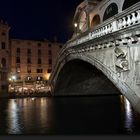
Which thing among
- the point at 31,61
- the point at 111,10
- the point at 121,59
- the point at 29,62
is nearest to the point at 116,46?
the point at 121,59

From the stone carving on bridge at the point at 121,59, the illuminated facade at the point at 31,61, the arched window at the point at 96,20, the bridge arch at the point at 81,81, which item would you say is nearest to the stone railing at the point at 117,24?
the stone carving on bridge at the point at 121,59

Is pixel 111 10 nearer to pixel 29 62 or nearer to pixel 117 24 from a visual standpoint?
pixel 117 24

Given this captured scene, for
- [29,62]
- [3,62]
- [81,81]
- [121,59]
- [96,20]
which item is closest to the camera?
[121,59]

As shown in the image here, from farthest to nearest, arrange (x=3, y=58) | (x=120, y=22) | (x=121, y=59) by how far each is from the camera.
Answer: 1. (x=3, y=58)
2. (x=120, y=22)
3. (x=121, y=59)

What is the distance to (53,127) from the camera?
1418 centimetres

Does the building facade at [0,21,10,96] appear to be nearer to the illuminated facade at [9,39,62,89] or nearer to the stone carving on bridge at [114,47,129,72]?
the illuminated facade at [9,39,62,89]

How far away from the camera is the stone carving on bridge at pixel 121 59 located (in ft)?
39.3

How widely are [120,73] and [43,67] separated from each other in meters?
57.8

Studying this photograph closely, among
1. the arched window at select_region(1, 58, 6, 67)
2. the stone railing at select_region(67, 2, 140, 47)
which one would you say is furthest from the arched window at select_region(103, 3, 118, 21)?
the arched window at select_region(1, 58, 6, 67)

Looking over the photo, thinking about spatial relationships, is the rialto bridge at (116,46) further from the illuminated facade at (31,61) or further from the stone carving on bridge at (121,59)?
the illuminated facade at (31,61)

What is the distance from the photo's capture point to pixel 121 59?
1244 centimetres

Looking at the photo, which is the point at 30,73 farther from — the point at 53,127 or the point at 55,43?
the point at 53,127

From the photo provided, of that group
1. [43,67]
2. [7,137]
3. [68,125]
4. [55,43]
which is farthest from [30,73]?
[7,137]

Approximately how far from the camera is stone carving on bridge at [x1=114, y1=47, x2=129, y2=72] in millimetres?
11984
